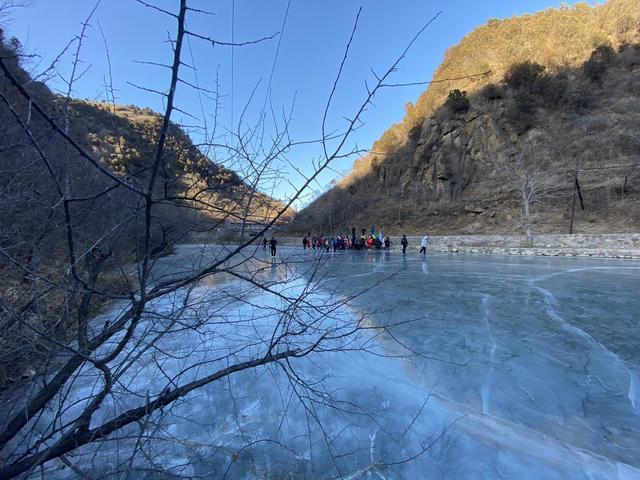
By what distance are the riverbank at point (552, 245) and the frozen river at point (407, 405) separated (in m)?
10.1

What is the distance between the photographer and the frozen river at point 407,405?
6.82ft

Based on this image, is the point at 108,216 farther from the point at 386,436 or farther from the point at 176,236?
the point at 386,436

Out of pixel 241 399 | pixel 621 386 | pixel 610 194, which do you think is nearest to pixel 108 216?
pixel 241 399

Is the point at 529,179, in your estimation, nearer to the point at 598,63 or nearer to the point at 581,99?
the point at 581,99

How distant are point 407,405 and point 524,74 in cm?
4292

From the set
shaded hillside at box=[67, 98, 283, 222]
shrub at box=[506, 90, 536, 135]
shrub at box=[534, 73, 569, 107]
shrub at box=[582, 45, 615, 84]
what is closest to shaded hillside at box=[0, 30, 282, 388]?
shaded hillside at box=[67, 98, 283, 222]

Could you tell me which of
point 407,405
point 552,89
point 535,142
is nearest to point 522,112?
point 535,142

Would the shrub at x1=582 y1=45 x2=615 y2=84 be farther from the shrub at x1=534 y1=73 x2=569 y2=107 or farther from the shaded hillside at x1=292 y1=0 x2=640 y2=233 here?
the shrub at x1=534 y1=73 x2=569 y2=107

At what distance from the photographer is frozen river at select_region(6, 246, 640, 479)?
2.08m

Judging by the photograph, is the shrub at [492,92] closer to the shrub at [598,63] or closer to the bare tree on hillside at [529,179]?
the shrub at [598,63]

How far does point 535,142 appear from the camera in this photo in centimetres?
3077

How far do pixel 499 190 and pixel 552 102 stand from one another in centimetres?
1193

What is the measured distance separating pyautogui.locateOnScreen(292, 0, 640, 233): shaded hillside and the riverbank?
4.06 meters

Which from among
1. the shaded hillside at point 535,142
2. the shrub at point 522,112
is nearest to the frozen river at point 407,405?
the shaded hillside at point 535,142
